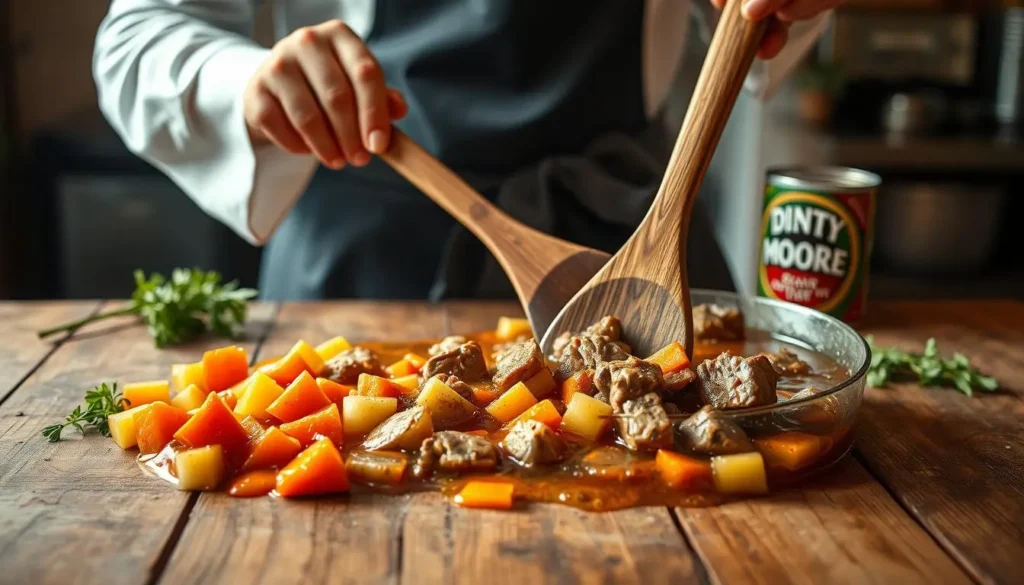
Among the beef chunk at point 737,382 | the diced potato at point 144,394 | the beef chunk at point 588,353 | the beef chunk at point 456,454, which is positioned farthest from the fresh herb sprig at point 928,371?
the diced potato at point 144,394

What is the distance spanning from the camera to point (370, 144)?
1.42 metres

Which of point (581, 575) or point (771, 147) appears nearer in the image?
point (581, 575)

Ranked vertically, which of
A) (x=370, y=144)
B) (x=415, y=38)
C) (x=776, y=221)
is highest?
(x=415, y=38)

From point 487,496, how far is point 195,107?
96 centimetres

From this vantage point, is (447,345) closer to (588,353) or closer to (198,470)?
(588,353)

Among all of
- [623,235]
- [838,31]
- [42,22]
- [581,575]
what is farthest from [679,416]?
[42,22]

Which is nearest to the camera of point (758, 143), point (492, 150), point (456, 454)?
point (456, 454)

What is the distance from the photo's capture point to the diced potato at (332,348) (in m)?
1.44

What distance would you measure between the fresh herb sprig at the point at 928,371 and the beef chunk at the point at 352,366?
66 centimetres

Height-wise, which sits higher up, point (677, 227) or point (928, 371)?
point (677, 227)

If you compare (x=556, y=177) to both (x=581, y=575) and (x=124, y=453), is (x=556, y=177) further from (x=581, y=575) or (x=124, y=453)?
(x=581, y=575)

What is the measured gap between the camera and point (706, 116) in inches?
50.5

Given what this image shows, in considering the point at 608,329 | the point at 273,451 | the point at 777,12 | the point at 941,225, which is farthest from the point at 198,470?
the point at 941,225

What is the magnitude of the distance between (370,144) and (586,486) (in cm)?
62
